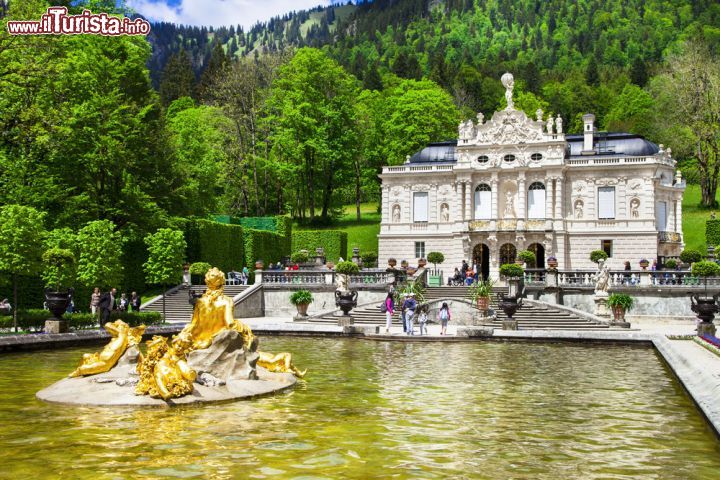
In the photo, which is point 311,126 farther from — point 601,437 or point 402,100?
point 601,437

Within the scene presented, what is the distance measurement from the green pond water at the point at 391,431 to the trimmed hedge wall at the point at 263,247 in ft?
112

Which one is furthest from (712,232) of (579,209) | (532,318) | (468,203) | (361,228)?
(532,318)

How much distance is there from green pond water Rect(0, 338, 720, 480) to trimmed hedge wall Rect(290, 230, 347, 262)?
41.2 meters

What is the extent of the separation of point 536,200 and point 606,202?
4.69 metres

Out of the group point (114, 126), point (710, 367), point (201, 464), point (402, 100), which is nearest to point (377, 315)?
point (114, 126)

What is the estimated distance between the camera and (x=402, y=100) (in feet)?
239

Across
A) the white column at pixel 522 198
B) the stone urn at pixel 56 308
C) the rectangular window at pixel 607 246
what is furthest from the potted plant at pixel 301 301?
the rectangular window at pixel 607 246

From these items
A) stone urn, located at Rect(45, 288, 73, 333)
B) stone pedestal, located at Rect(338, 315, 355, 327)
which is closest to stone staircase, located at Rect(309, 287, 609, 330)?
stone pedestal, located at Rect(338, 315, 355, 327)

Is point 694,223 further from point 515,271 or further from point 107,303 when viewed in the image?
point 107,303

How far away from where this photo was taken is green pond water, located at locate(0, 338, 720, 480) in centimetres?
907

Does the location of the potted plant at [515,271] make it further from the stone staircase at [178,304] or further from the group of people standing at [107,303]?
the group of people standing at [107,303]

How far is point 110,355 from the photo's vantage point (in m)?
14.3

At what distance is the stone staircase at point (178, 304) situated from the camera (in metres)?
38.3

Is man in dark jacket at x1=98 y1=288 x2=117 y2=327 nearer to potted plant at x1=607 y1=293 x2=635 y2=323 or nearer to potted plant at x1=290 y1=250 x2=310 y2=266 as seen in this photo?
potted plant at x1=607 y1=293 x2=635 y2=323
